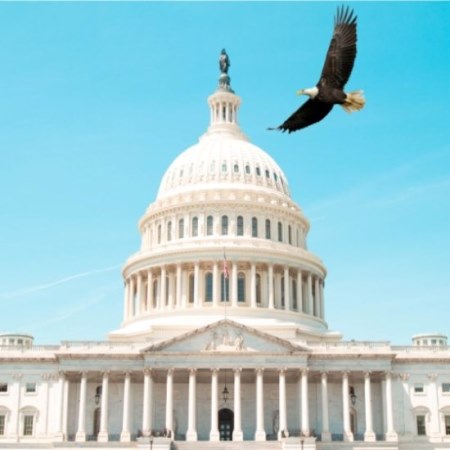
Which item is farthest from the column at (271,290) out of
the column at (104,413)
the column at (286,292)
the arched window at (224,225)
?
the column at (104,413)

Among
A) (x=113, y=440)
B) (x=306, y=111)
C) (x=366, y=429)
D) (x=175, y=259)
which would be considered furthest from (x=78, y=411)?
(x=306, y=111)

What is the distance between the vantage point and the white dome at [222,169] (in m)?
111

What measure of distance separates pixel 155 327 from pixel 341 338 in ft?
80.2

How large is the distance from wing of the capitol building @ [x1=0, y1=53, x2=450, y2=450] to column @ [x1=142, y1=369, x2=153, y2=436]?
4.5 inches

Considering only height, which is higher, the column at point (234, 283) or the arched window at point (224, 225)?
the arched window at point (224, 225)

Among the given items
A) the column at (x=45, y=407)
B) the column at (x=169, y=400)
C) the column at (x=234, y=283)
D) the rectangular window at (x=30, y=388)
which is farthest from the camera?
the column at (x=234, y=283)

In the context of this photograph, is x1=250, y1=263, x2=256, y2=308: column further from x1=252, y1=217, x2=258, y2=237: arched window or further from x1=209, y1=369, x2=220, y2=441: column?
x1=209, y1=369, x2=220, y2=441: column

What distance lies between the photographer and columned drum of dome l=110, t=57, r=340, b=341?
3920 inches

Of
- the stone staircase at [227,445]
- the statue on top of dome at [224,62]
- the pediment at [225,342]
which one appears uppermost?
the statue on top of dome at [224,62]

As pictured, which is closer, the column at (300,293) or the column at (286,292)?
the column at (286,292)

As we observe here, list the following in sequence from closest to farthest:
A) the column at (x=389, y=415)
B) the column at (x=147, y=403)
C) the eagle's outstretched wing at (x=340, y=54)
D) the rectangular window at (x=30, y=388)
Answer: the eagle's outstretched wing at (x=340, y=54)
the column at (x=147, y=403)
the column at (x=389, y=415)
the rectangular window at (x=30, y=388)

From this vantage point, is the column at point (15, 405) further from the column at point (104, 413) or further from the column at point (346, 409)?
the column at point (346, 409)

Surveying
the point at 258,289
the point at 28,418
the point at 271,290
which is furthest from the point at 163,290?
the point at 28,418

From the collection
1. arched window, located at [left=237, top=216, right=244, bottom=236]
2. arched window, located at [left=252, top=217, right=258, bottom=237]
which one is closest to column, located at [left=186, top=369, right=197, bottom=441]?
arched window, located at [left=237, top=216, right=244, bottom=236]
